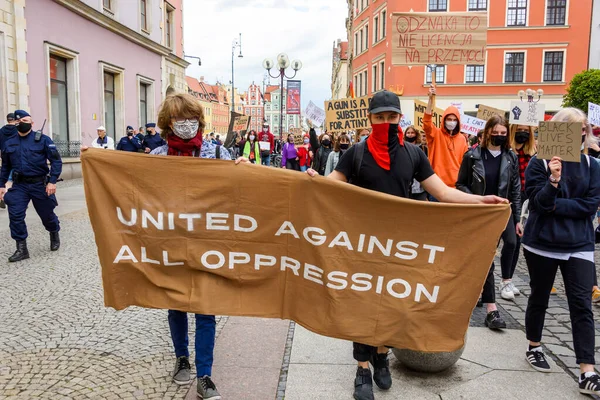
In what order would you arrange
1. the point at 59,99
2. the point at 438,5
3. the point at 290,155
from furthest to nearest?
the point at 438,5 < the point at 59,99 < the point at 290,155

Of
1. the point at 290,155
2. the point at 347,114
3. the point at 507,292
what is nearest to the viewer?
the point at 507,292

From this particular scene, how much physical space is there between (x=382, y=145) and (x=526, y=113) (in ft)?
15.4

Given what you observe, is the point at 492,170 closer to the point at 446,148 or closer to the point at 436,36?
the point at 446,148

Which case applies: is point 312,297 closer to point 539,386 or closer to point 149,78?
point 539,386

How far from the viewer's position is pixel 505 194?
4867mm

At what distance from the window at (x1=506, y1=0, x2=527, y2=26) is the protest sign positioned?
2308cm

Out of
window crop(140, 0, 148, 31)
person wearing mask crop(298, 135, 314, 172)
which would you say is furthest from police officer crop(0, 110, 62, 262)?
window crop(140, 0, 148, 31)

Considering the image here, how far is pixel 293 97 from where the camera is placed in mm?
23578

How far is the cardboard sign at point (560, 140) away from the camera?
11.0 ft

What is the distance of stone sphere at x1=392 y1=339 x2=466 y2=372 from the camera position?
11.7 ft

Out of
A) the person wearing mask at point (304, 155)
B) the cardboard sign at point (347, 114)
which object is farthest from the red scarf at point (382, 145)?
the person wearing mask at point (304, 155)

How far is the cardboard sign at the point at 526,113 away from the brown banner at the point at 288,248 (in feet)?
14.4

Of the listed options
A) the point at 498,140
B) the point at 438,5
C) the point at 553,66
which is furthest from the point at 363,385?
the point at 553,66

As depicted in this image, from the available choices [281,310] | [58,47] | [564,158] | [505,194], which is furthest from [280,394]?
[58,47]
